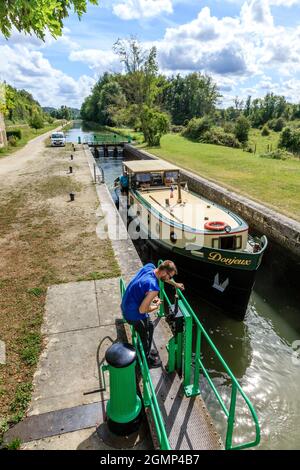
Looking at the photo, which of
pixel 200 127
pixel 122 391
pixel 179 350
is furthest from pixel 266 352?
pixel 200 127

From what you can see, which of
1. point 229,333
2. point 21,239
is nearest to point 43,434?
point 229,333

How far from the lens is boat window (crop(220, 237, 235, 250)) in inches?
337

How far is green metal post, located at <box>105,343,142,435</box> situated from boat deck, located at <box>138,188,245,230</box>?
543 cm

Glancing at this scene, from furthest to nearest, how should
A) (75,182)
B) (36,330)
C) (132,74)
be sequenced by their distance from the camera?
1. (132,74)
2. (75,182)
3. (36,330)

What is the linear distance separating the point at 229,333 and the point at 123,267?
3.29 meters

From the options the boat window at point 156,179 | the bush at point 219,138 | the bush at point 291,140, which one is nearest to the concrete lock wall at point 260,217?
the boat window at point 156,179

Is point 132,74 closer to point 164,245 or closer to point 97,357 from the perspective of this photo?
point 164,245

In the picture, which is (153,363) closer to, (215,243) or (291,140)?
(215,243)

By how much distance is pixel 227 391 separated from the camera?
21.7 ft

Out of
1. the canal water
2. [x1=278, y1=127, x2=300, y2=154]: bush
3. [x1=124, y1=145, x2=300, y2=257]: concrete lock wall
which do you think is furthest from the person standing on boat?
[x1=278, y1=127, x2=300, y2=154]: bush

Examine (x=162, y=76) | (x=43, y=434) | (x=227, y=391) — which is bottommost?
Answer: (x=227, y=391)

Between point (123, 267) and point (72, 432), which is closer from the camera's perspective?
point (72, 432)

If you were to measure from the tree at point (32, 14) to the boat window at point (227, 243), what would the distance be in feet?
19.7

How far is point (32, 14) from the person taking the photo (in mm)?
3582
